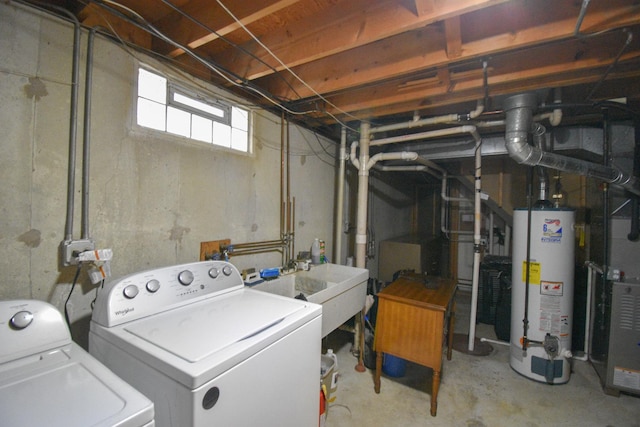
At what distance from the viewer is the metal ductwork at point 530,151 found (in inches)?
75.4

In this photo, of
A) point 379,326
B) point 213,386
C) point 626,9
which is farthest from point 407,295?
point 626,9

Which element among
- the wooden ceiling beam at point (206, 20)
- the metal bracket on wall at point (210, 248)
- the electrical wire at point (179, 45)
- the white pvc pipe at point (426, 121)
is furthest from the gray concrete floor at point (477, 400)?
the wooden ceiling beam at point (206, 20)

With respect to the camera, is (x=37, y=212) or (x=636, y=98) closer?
(x=37, y=212)

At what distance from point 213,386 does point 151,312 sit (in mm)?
515

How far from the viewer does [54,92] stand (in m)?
1.15

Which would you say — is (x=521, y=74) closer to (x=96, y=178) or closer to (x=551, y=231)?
(x=551, y=231)

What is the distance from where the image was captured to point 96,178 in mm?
1265

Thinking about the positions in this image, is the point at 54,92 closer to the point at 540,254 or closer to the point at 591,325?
the point at 540,254

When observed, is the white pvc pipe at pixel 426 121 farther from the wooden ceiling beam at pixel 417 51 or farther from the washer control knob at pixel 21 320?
the washer control knob at pixel 21 320

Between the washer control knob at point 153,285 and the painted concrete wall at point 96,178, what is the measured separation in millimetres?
340

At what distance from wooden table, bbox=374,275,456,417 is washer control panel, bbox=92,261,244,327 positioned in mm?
1217

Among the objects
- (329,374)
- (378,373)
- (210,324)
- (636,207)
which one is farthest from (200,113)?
(636,207)

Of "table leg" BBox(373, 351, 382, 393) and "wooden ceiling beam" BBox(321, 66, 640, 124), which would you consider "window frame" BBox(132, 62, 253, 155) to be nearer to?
"wooden ceiling beam" BBox(321, 66, 640, 124)

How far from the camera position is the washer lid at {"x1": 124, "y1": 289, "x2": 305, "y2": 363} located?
0.88m
